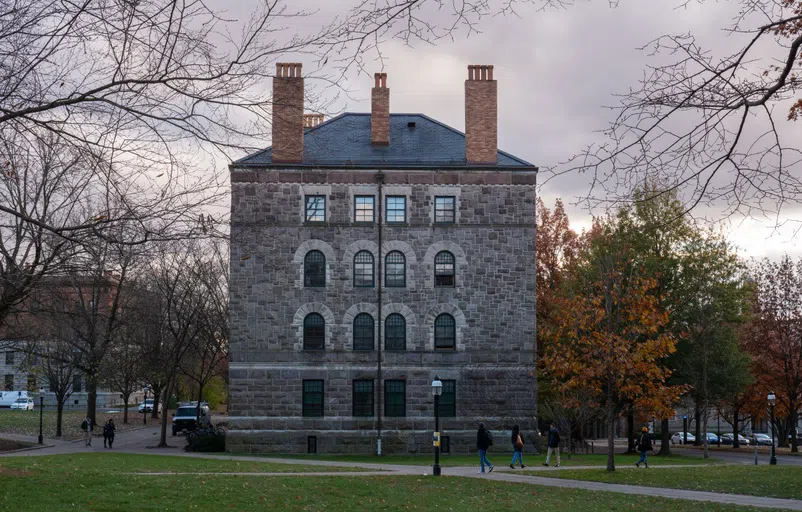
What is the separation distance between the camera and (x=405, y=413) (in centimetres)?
3972

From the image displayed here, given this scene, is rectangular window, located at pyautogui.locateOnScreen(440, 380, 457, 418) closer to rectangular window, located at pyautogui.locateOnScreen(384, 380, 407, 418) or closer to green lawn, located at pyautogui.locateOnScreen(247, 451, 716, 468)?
rectangular window, located at pyautogui.locateOnScreen(384, 380, 407, 418)

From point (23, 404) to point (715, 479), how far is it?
77664mm

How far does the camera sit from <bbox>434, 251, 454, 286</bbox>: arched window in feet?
133

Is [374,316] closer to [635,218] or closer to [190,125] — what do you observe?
[635,218]

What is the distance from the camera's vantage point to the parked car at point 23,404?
288ft

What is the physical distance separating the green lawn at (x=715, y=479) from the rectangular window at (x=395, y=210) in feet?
45.6

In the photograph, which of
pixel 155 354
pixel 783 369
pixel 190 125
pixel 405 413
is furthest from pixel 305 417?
pixel 783 369

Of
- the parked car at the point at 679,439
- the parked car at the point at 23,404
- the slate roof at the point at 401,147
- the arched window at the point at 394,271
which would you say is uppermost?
the slate roof at the point at 401,147

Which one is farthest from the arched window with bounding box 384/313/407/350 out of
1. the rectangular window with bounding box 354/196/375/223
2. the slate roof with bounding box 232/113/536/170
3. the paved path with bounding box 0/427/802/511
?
the slate roof with bounding box 232/113/536/170

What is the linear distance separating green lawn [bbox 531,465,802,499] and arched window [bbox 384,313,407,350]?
36.1ft

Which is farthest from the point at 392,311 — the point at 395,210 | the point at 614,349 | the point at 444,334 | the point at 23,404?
the point at 23,404

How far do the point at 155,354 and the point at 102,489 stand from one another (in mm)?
29901

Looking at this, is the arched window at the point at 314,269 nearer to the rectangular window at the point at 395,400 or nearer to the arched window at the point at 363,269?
the arched window at the point at 363,269

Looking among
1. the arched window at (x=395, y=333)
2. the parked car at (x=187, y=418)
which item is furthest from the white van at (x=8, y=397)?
the arched window at (x=395, y=333)
